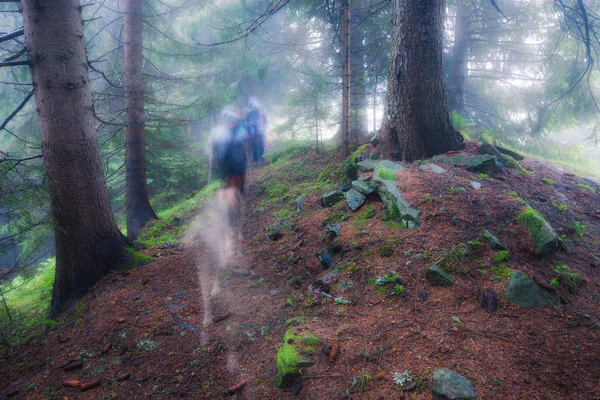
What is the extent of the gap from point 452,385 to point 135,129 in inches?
377

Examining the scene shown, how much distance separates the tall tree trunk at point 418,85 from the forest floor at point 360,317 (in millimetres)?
876

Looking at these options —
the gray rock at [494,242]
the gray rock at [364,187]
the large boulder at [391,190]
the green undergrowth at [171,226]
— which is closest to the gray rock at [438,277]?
the gray rock at [494,242]

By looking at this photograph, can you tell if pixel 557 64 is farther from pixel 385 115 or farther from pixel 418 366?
pixel 418 366

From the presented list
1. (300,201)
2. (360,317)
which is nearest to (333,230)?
(360,317)

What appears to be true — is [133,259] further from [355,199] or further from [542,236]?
[542,236]

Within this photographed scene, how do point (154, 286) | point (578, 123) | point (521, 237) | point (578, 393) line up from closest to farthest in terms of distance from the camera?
point (578, 393) < point (521, 237) < point (154, 286) < point (578, 123)

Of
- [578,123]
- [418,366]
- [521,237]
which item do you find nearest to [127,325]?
[418,366]

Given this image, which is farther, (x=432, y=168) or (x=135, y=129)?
(x=135, y=129)

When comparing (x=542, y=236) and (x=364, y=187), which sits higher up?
(x=364, y=187)

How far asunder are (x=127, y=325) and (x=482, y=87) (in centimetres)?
1739

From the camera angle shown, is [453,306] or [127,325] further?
[127,325]

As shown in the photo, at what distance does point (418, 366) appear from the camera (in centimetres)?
241

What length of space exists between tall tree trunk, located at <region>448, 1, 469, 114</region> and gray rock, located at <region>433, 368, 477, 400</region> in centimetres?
1239

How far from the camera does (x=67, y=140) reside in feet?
15.9
